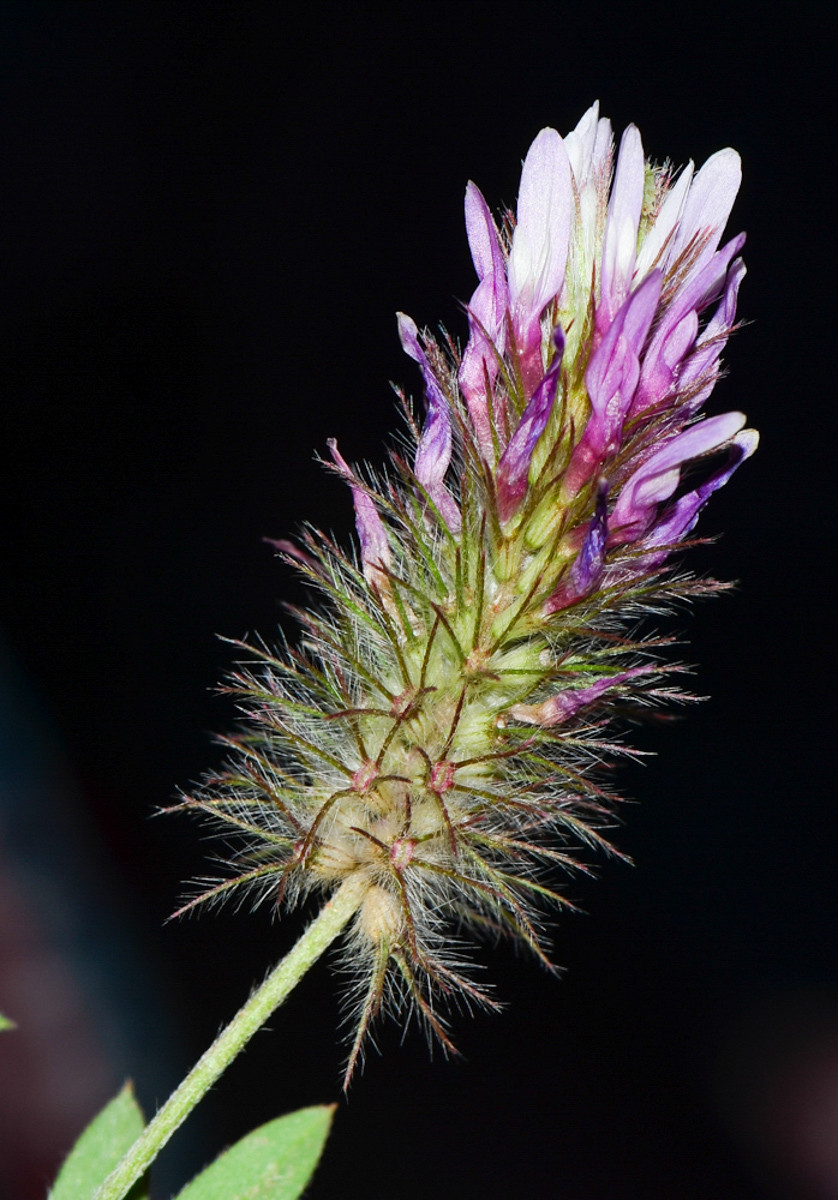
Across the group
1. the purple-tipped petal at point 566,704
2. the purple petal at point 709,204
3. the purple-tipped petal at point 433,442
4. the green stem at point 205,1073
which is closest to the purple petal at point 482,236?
the purple-tipped petal at point 433,442

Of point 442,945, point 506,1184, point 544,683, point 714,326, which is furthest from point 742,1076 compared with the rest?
point 714,326

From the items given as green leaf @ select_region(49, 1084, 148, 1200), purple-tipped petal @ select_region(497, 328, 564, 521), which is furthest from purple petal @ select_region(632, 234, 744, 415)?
green leaf @ select_region(49, 1084, 148, 1200)

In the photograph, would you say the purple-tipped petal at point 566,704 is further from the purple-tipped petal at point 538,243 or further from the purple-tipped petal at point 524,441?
the purple-tipped petal at point 538,243

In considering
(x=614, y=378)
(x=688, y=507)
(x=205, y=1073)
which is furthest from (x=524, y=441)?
(x=205, y=1073)

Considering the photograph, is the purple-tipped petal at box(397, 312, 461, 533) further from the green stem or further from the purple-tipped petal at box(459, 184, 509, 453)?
A: the green stem

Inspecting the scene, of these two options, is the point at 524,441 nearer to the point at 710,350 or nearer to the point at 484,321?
the point at 484,321
